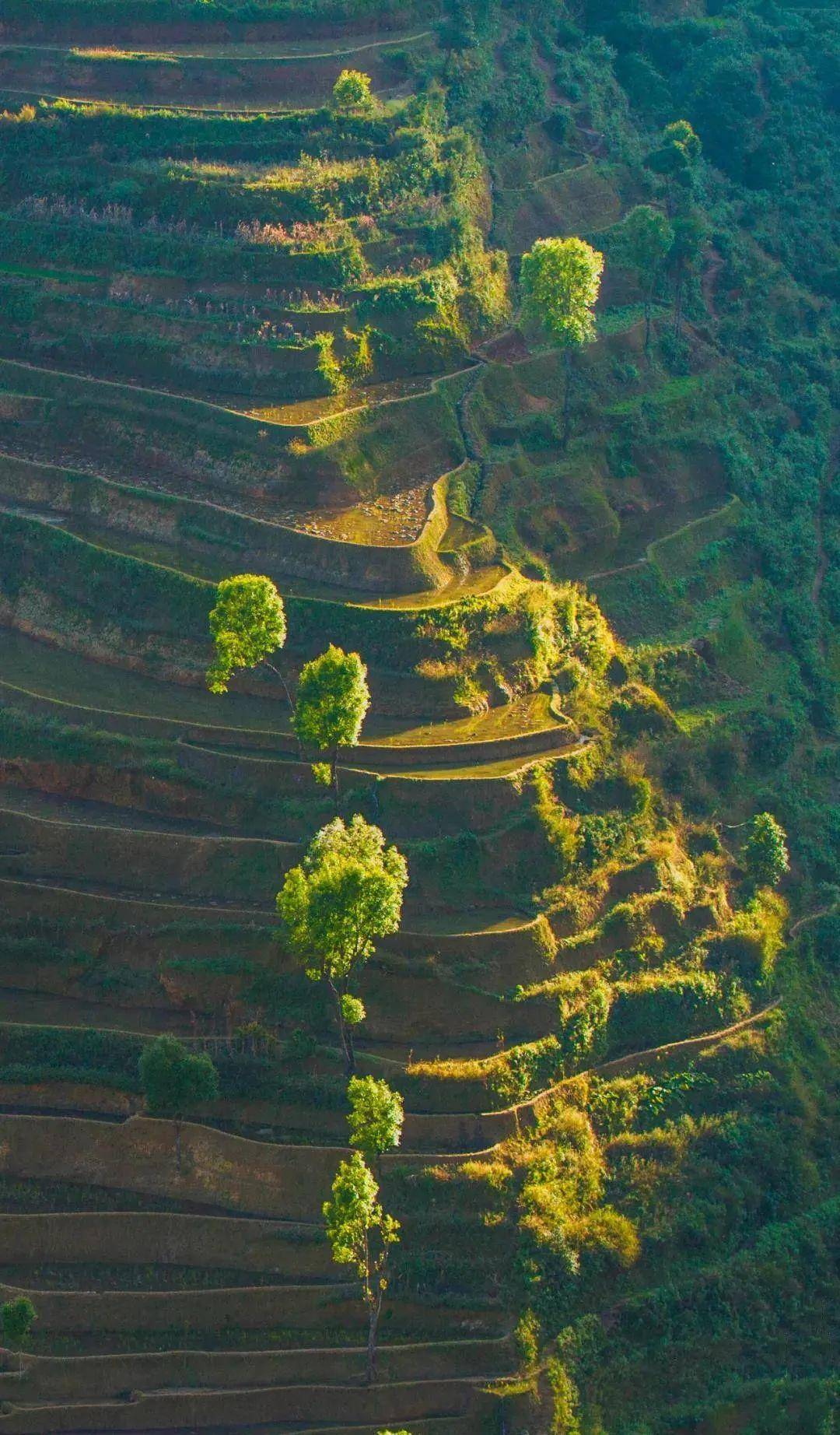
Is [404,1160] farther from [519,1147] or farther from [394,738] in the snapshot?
[394,738]

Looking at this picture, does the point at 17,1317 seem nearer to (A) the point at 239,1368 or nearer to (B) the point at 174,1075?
(A) the point at 239,1368

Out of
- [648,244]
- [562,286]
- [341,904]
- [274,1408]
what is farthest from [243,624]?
[648,244]

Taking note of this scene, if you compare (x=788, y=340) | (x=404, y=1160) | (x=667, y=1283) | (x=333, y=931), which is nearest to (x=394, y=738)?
(x=333, y=931)

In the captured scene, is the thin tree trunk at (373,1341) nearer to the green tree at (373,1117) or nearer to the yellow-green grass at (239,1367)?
the yellow-green grass at (239,1367)

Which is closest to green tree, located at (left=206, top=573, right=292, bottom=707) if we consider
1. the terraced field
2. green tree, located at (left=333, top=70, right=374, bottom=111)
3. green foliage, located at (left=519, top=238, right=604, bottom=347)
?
the terraced field

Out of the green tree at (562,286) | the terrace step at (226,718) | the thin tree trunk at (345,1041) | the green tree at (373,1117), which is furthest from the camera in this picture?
the green tree at (562,286)

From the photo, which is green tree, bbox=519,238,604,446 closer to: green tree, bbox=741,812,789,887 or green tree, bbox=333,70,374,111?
green tree, bbox=333,70,374,111

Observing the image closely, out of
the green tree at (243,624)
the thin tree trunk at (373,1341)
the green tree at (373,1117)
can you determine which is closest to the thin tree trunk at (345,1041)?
the green tree at (373,1117)
